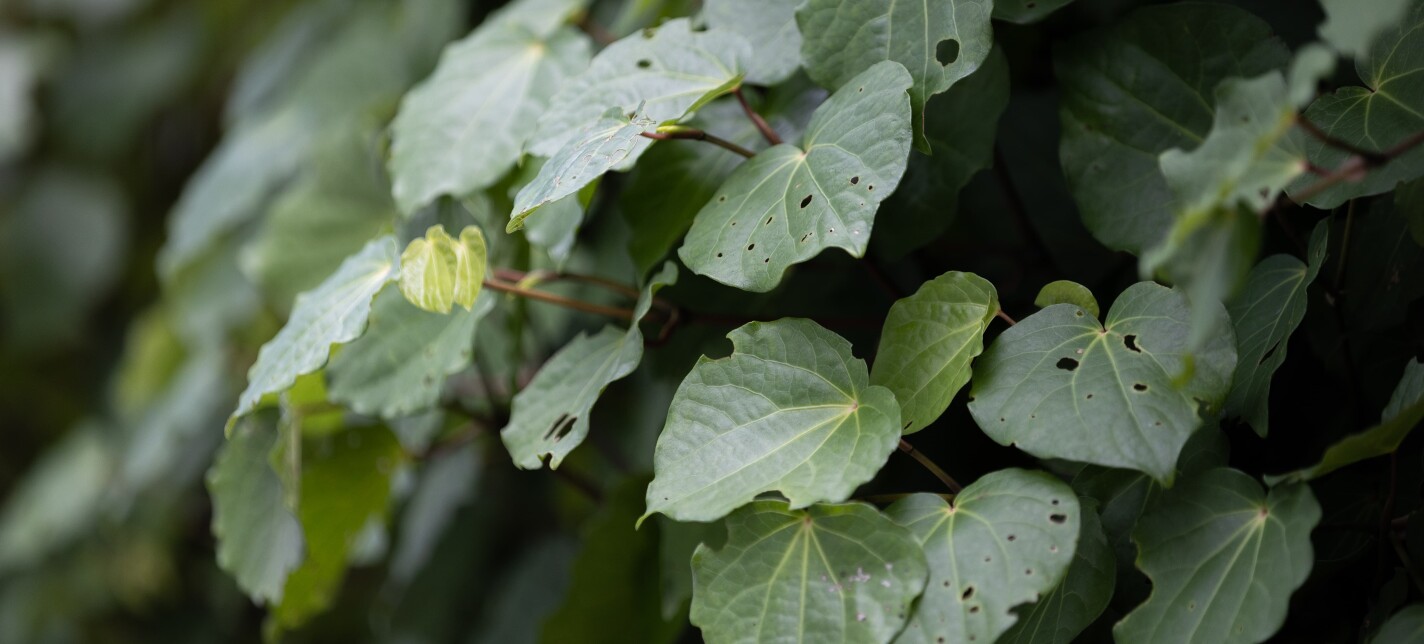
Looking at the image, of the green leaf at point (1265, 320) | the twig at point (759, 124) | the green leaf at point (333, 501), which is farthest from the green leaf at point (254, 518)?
the green leaf at point (1265, 320)

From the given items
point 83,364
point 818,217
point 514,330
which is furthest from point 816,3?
point 83,364

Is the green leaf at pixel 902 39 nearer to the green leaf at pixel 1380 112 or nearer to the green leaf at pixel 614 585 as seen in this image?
the green leaf at pixel 1380 112

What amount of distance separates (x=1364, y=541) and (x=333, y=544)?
0.87 m

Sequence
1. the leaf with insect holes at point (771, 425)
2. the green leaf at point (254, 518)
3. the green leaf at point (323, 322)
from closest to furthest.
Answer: the leaf with insect holes at point (771, 425)
the green leaf at point (323, 322)
the green leaf at point (254, 518)

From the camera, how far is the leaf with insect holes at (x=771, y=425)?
58cm

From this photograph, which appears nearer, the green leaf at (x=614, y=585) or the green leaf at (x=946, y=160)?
the green leaf at (x=946, y=160)

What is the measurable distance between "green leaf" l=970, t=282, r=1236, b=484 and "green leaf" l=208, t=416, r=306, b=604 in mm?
664

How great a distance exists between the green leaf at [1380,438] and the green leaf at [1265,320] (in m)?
0.04

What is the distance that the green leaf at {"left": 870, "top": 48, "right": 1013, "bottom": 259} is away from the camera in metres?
0.75

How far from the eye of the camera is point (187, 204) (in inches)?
57.1

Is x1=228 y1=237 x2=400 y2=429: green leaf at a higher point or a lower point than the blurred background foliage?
higher

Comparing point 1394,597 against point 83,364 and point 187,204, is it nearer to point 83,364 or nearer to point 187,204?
point 187,204

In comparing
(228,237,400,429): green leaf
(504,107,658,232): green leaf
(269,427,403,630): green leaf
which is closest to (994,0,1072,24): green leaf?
(504,107,658,232): green leaf

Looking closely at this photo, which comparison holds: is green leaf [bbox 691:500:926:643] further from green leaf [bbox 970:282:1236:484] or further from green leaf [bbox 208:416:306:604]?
green leaf [bbox 208:416:306:604]
